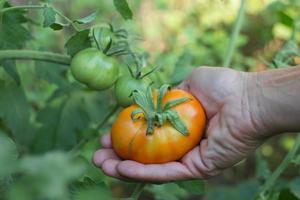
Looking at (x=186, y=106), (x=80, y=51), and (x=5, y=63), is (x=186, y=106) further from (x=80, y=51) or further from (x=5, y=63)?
(x=5, y=63)

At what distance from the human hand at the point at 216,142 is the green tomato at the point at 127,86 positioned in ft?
0.51

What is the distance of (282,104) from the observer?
1360 millimetres

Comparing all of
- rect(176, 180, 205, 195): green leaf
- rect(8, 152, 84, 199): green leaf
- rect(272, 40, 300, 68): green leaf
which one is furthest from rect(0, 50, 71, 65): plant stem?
rect(8, 152, 84, 199): green leaf

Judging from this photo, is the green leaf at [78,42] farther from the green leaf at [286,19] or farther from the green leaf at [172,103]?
the green leaf at [286,19]

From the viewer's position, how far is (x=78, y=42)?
140cm

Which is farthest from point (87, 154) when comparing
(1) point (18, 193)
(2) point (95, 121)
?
(1) point (18, 193)

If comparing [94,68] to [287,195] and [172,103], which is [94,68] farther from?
[287,195]

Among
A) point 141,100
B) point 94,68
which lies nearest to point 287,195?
point 141,100

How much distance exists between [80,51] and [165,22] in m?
2.52

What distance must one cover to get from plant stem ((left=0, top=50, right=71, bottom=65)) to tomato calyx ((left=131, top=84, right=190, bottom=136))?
0.74ft

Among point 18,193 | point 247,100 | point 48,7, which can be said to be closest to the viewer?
point 18,193

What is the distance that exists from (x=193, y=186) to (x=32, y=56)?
1.76 ft

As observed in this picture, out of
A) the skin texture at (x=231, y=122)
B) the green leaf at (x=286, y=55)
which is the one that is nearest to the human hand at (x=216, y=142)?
the skin texture at (x=231, y=122)

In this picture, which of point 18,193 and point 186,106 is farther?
point 186,106
